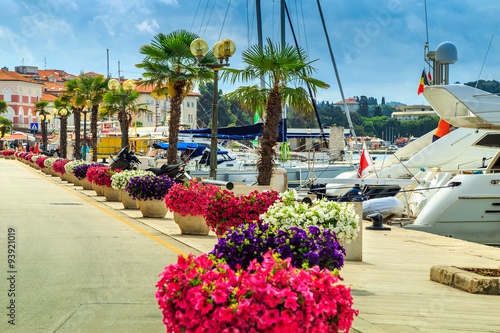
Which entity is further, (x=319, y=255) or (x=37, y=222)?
(x=37, y=222)

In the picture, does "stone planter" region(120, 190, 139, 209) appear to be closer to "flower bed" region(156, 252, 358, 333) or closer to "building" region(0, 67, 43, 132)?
"flower bed" region(156, 252, 358, 333)

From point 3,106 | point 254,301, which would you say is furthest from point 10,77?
point 254,301

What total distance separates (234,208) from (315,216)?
10.2ft

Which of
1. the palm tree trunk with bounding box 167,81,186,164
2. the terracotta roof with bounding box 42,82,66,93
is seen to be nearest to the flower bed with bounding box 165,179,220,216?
the palm tree trunk with bounding box 167,81,186,164

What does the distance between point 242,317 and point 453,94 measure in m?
17.5

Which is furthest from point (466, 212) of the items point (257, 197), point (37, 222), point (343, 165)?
point (343, 165)

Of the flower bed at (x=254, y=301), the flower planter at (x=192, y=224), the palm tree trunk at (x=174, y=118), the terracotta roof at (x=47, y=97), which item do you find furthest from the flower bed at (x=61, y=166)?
the terracotta roof at (x=47, y=97)

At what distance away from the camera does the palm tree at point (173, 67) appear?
2894cm

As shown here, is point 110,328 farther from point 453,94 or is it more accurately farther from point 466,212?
point 453,94

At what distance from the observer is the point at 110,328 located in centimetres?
650

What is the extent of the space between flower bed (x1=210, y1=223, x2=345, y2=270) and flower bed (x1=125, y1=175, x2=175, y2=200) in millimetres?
11652

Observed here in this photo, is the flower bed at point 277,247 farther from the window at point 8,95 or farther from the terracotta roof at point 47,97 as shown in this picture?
the terracotta roof at point 47,97

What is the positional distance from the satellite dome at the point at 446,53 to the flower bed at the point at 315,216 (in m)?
16.7

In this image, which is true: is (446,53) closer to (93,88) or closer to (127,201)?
(127,201)
